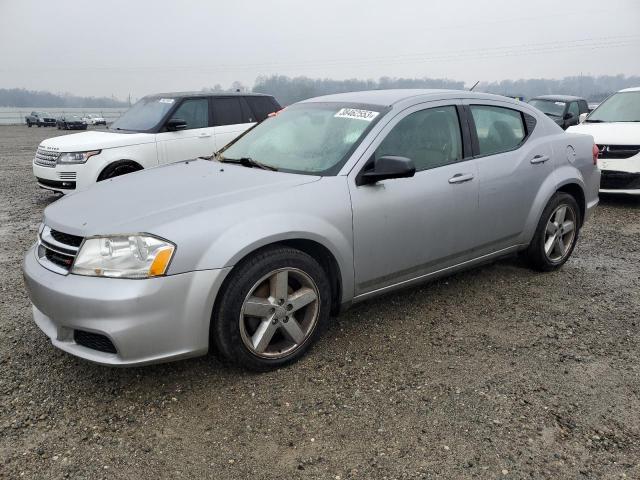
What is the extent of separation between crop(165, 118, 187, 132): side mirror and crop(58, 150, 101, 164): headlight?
107 centimetres

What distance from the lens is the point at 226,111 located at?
8.61m

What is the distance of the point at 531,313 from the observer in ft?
12.8

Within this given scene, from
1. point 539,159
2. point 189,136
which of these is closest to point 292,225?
Answer: point 539,159

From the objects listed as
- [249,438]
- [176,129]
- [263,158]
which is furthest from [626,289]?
[176,129]

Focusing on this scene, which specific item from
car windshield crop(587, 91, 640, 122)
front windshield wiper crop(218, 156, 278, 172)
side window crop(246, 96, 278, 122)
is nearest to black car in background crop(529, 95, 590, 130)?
car windshield crop(587, 91, 640, 122)

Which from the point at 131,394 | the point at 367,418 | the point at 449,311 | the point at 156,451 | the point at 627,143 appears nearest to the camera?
the point at 156,451

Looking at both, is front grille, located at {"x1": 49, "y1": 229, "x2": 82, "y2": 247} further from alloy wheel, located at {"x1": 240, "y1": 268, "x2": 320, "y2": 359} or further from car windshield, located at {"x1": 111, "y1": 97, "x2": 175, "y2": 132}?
car windshield, located at {"x1": 111, "y1": 97, "x2": 175, "y2": 132}

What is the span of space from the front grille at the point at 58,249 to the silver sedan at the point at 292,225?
0.04 feet

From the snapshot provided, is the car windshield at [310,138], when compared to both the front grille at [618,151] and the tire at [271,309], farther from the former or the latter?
the front grille at [618,151]

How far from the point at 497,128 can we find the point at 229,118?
5.39 metres

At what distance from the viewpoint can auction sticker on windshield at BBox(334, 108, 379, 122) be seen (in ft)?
11.7

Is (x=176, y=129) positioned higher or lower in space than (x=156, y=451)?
higher

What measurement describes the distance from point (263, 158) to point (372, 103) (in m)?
0.87

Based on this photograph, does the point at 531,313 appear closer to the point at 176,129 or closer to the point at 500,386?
the point at 500,386
